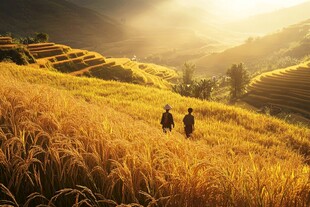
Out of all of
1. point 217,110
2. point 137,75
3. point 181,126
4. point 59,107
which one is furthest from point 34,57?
point 59,107

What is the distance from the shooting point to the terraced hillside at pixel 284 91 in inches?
2759

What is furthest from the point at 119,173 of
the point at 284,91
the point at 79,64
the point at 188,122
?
the point at 284,91

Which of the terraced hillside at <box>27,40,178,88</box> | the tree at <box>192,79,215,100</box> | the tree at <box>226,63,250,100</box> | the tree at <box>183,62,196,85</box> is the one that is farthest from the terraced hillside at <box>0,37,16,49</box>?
the tree at <box>226,63,250,100</box>

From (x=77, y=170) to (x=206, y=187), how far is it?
1.26m

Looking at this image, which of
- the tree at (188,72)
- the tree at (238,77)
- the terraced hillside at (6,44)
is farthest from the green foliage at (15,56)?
the tree at (238,77)

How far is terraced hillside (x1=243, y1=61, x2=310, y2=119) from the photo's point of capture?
70075 millimetres

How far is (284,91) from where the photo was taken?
78000 millimetres

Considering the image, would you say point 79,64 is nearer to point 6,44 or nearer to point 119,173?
point 6,44

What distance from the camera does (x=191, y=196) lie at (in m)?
2.86

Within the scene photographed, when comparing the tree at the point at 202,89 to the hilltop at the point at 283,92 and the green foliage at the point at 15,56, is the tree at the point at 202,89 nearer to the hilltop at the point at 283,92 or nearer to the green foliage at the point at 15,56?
the hilltop at the point at 283,92

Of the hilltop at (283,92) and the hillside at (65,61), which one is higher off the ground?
the hillside at (65,61)

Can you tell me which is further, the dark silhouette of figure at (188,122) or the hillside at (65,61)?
the hillside at (65,61)

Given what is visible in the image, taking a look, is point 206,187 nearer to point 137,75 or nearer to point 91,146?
point 91,146

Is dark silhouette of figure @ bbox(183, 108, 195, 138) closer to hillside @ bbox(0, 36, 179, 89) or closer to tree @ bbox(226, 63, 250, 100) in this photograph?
hillside @ bbox(0, 36, 179, 89)
